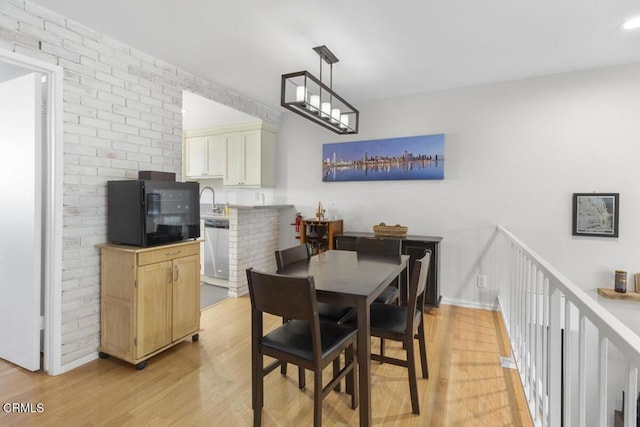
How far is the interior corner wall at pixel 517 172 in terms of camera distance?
317 centimetres

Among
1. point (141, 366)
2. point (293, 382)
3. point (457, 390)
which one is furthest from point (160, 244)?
point (457, 390)

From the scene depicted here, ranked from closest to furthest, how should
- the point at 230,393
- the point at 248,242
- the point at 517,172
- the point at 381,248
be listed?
the point at 230,393 < the point at 381,248 < the point at 517,172 < the point at 248,242

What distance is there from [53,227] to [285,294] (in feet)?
6.23

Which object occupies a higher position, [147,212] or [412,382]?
[147,212]

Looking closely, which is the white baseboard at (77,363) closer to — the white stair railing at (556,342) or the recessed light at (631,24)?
the white stair railing at (556,342)

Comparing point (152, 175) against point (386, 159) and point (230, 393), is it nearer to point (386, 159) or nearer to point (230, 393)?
point (230, 393)

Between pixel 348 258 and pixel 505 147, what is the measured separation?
2335 millimetres

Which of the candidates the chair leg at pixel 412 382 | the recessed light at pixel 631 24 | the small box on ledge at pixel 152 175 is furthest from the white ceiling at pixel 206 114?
the recessed light at pixel 631 24

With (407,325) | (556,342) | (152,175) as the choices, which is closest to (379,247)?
(407,325)

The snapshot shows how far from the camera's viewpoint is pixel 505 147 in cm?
358

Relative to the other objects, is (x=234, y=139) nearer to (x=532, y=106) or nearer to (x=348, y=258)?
(x=348, y=258)

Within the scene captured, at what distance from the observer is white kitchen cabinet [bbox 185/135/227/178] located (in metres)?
4.89

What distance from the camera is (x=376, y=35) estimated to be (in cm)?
256

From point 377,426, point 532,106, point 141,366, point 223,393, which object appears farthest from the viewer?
point 532,106
